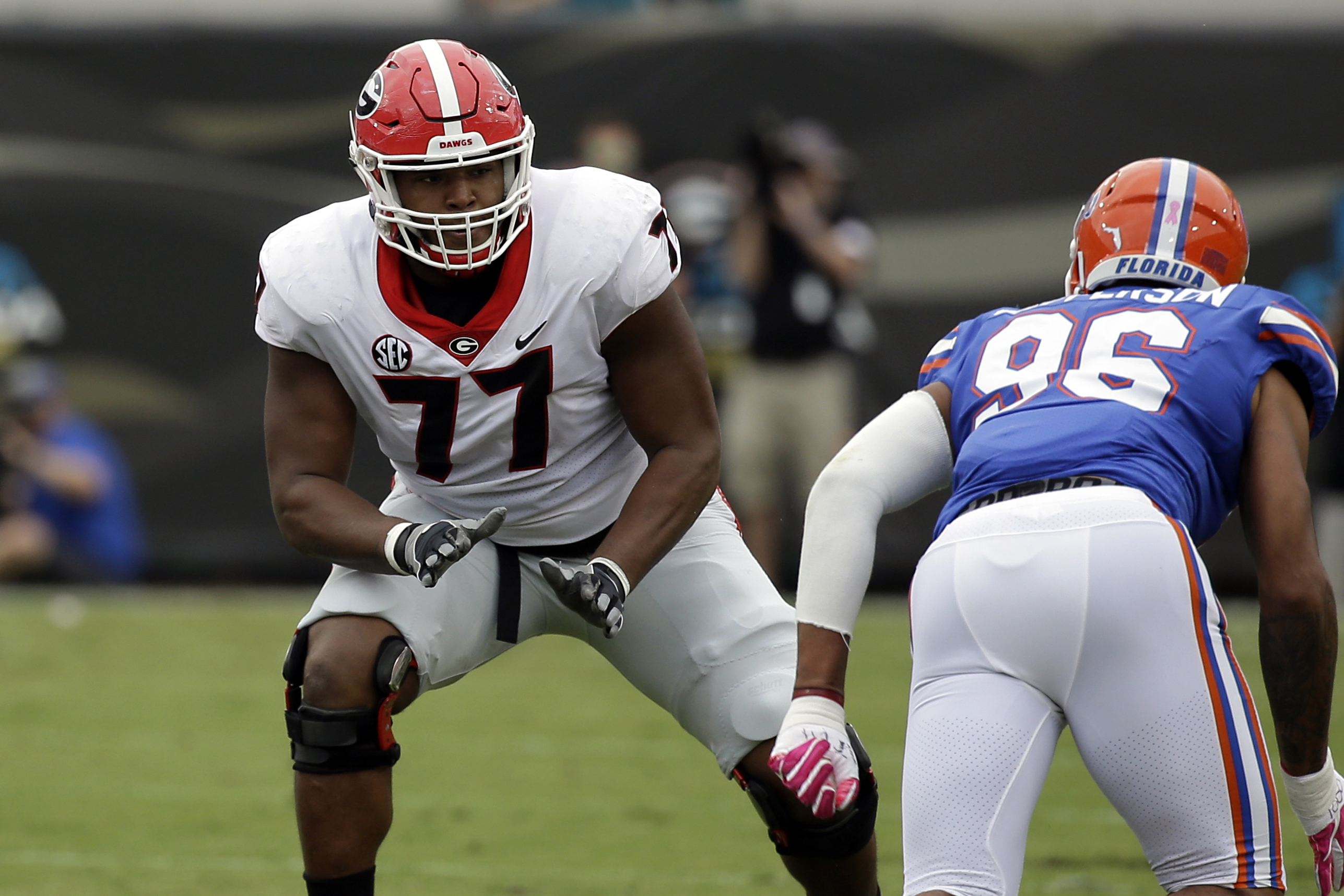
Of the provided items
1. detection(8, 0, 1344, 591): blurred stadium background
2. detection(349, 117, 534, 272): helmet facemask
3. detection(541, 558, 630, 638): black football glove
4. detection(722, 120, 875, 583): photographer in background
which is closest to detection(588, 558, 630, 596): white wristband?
detection(541, 558, 630, 638): black football glove

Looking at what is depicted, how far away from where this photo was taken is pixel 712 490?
3.42 m

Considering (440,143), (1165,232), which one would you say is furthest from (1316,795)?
(440,143)

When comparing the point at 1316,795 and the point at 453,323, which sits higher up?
the point at 453,323

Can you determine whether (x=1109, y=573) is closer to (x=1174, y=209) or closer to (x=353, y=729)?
(x=1174, y=209)

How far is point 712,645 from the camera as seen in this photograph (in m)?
3.40

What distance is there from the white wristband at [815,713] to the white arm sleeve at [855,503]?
113 millimetres

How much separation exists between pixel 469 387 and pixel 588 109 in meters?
6.51

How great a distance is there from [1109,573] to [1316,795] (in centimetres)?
57

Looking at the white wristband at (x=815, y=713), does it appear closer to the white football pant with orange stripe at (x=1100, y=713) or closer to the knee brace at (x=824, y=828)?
the white football pant with orange stripe at (x=1100, y=713)

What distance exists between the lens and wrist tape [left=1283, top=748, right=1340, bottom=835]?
2.67 m

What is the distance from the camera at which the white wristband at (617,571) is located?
10.2 ft

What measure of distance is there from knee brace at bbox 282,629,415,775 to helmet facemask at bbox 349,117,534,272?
712 mm

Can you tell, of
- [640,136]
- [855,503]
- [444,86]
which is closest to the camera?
[855,503]

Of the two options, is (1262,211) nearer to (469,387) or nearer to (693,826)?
(693,826)
